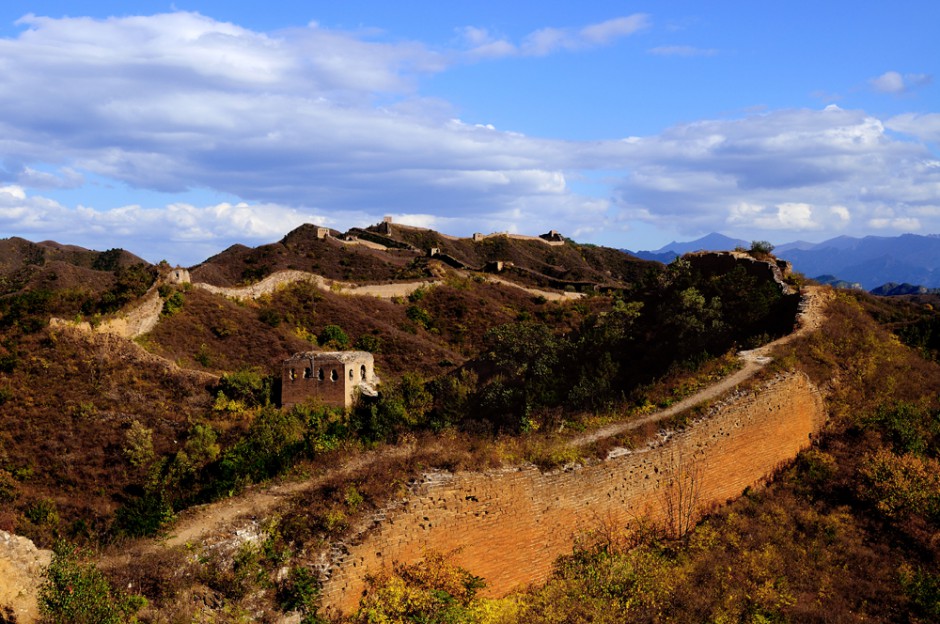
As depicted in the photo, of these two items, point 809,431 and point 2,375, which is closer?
A: point 809,431

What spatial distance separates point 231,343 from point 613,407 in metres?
23.0

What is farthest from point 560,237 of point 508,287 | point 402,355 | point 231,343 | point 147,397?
point 147,397

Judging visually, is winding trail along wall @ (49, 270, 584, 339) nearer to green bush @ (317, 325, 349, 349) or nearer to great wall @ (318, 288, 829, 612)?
green bush @ (317, 325, 349, 349)

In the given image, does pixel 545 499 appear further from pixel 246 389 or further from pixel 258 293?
pixel 258 293

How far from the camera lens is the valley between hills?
998 centimetres

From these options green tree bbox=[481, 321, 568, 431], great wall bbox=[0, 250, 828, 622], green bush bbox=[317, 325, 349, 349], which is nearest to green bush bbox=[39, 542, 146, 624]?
great wall bbox=[0, 250, 828, 622]

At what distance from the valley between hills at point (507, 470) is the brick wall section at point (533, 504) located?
43 millimetres

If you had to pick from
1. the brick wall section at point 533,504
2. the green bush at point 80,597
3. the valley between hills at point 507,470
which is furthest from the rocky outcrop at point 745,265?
the green bush at point 80,597

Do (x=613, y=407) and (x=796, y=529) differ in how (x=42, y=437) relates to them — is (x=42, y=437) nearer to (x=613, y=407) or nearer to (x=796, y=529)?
(x=613, y=407)

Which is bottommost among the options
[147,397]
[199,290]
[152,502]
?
[152,502]

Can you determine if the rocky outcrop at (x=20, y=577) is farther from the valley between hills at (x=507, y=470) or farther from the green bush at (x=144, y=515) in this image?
the green bush at (x=144, y=515)

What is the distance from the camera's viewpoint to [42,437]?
73.3 ft

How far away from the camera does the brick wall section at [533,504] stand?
10375 mm

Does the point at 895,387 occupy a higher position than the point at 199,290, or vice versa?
the point at 199,290
